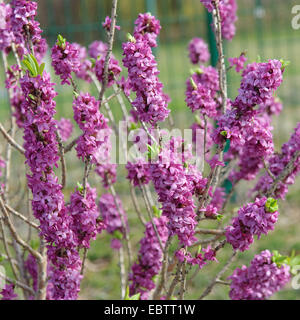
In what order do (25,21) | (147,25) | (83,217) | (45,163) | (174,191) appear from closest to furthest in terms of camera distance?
1. (174,191)
2. (45,163)
3. (83,217)
4. (25,21)
5. (147,25)

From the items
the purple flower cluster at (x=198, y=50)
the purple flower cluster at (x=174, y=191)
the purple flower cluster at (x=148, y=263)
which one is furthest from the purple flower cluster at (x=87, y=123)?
the purple flower cluster at (x=198, y=50)

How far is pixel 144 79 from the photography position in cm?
178

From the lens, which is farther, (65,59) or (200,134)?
(200,134)

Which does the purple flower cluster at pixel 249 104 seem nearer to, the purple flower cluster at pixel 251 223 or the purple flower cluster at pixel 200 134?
the purple flower cluster at pixel 251 223

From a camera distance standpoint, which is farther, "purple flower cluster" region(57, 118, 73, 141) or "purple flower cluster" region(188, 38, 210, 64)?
"purple flower cluster" region(188, 38, 210, 64)

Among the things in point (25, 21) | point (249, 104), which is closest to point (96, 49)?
point (25, 21)

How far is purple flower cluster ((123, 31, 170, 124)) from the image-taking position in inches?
70.0

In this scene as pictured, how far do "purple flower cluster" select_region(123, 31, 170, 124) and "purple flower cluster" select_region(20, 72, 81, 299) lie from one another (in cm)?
29

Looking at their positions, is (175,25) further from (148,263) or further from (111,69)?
(148,263)

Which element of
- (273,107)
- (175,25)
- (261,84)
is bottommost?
(273,107)

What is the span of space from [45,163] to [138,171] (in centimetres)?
59

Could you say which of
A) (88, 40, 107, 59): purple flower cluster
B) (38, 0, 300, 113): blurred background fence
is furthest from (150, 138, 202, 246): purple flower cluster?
(38, 0, 300, 113): blurred background fence

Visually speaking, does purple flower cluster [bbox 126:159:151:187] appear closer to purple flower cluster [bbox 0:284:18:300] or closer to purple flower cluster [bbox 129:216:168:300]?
purple flower cluster [bbox 129:216:168:300]
